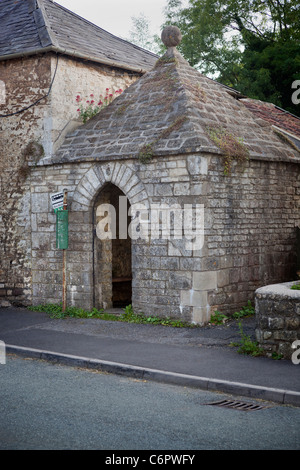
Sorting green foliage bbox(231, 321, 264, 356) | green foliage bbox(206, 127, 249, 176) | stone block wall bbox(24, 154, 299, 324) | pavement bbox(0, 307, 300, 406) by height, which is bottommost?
pavement bbox(0, 307, 300, 406)

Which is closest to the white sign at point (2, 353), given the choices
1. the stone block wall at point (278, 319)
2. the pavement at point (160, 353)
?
the pavement at point (160, 353)

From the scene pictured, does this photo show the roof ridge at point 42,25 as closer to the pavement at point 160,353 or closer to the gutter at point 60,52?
the gutter at point 60,52

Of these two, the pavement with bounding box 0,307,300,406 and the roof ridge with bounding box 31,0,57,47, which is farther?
the roof ridge with bounding box 31,0,57,47

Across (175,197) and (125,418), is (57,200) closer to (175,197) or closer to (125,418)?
(175,197)

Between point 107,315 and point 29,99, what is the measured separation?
15.9ft

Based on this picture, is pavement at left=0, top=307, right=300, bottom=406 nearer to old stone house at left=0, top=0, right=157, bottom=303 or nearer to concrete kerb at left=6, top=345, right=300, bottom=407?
concrete kerb at left=6, top=345, right=300, bottom=407

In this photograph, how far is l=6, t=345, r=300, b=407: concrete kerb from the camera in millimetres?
6184

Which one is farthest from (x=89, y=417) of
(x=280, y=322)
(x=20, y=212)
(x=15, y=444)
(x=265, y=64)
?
(x=265, y=64)

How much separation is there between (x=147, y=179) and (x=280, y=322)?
4.12 meters

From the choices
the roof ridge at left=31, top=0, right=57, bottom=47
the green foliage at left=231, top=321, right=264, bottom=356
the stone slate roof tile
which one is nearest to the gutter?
the roof ridge at left=31, top=0, right=57, bottom=47

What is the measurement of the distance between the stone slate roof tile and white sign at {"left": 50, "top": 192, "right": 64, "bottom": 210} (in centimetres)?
72

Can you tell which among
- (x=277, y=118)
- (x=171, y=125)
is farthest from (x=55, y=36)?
(x=277, y=118)

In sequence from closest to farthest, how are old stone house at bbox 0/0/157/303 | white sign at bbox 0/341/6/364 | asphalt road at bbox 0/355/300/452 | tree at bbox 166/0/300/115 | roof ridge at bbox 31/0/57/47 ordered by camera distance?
asphalt road at bbox 0/355/300/452 → white sign at bbox 0/341/6/364 → roof ridge at bbox 31/0/57/47 → old stone house at bbox 0/0/157/303 → tree at bbox 166/0/300/115

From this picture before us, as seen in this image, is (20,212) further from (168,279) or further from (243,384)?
(243,384)
